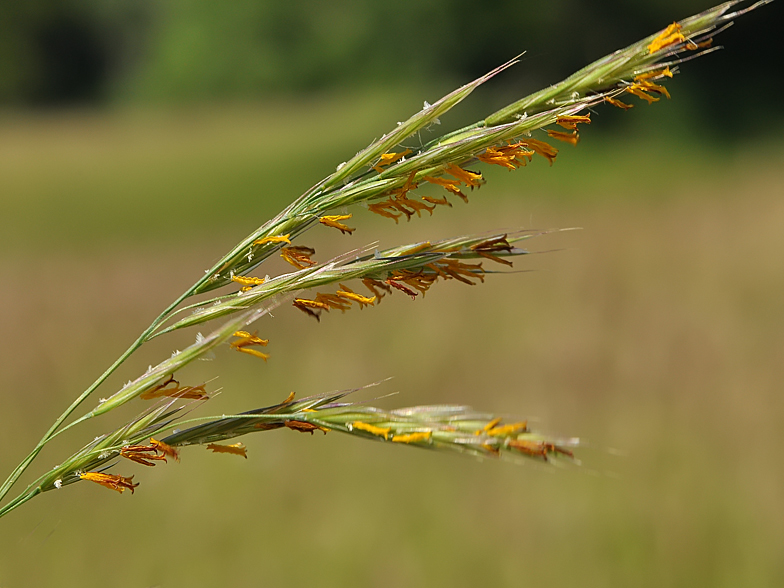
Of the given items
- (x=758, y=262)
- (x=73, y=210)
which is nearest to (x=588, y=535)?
(x=758, y=262)

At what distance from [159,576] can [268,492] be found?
2.88ft

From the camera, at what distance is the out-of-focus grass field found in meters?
3.58

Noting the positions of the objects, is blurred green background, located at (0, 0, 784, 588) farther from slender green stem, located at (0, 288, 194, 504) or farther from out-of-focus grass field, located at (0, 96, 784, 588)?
slender green stem, located at (0, 288, 194, 504)

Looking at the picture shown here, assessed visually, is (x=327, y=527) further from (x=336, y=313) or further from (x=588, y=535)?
(x=336, y=313)

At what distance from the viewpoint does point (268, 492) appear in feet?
13.9

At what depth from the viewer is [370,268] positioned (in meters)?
1.15

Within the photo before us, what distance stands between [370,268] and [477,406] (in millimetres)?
4342

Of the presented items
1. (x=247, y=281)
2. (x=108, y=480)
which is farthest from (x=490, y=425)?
(x=108, y=480)

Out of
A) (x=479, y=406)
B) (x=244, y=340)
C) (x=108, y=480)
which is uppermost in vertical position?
(x=244, y=340)

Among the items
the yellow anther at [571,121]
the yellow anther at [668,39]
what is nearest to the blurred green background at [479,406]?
the yellow anther at [571,121]

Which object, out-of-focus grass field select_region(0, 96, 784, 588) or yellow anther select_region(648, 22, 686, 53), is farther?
out-of-focus grass field select_region(0, 96, 784, 588)

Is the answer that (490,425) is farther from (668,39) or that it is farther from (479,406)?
(479,406)

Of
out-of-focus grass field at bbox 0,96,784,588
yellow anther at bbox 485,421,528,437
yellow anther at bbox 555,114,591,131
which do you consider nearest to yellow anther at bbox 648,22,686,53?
yellow anther at bbox 555,114,591,131

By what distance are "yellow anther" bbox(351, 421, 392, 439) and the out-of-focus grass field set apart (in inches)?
50.2
